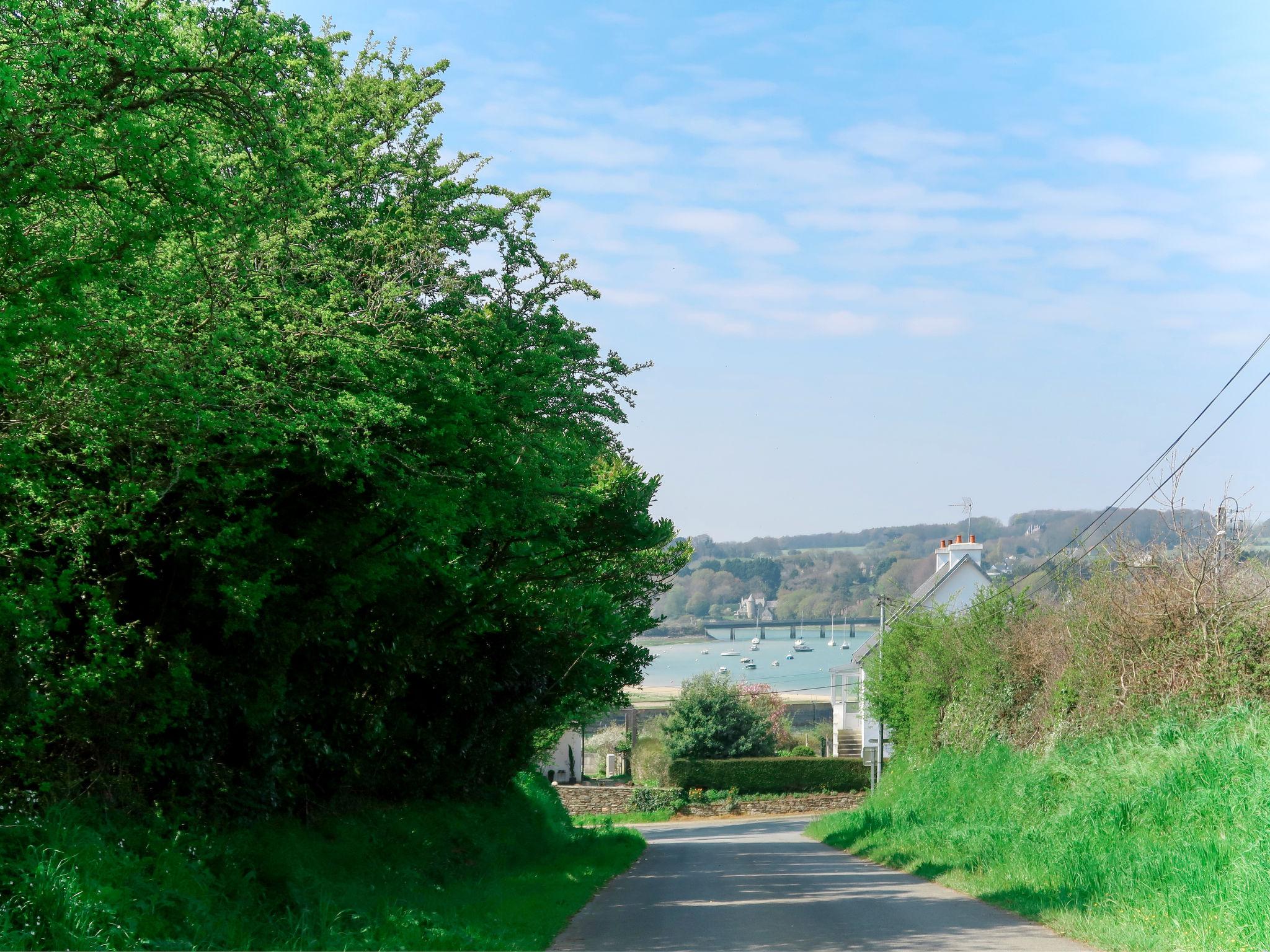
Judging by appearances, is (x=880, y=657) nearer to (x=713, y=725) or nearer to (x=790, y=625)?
(x=713, y=725)

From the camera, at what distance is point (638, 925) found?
12.1 meters

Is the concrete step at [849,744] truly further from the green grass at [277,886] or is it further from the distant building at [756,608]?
the distant building at [756,608]

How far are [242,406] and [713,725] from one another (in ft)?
157

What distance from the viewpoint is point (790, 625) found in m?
109

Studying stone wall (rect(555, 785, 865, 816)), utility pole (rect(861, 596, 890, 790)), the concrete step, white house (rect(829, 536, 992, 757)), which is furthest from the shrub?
utility pole (rect(861, 596, 890, 790))

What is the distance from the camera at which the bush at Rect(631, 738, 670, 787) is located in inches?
2184

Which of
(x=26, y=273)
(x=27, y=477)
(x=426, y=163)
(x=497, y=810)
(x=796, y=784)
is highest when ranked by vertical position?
(x=426, y=163)

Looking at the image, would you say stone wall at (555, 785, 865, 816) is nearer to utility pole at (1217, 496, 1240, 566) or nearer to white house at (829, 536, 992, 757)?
white house at (829, 536, 992, 757)

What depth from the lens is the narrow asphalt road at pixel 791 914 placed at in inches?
410

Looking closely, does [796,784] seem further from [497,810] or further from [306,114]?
[306,114]

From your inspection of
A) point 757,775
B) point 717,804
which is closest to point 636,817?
point 717,804

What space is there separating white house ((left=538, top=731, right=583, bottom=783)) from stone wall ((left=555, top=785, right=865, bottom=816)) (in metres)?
4.55

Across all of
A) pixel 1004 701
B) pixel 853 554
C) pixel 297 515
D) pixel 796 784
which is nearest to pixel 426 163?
pixel 297 515

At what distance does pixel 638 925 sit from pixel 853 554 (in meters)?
121
